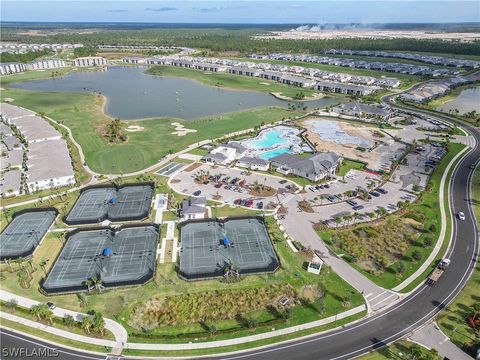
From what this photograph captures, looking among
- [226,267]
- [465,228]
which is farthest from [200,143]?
[465,228]

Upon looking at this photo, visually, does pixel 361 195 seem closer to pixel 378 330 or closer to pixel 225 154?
pixel 378 330

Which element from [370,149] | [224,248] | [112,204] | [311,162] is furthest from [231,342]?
[370,149]

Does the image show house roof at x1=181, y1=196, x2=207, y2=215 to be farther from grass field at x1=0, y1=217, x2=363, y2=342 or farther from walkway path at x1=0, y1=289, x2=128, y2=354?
walkway path at x1=0, y1=289, x2=128, y2=354

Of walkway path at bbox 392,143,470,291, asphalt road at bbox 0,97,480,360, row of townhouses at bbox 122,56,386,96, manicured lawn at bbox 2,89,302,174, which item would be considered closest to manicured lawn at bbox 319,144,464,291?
walkway path at bbox 392,143,470,291

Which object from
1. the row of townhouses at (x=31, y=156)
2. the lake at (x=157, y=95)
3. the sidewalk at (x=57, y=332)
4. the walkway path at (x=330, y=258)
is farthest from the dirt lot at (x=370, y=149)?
the sidewalk at (x=57, y=332)

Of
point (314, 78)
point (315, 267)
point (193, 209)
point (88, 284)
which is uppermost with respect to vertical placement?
point (314, 78)
